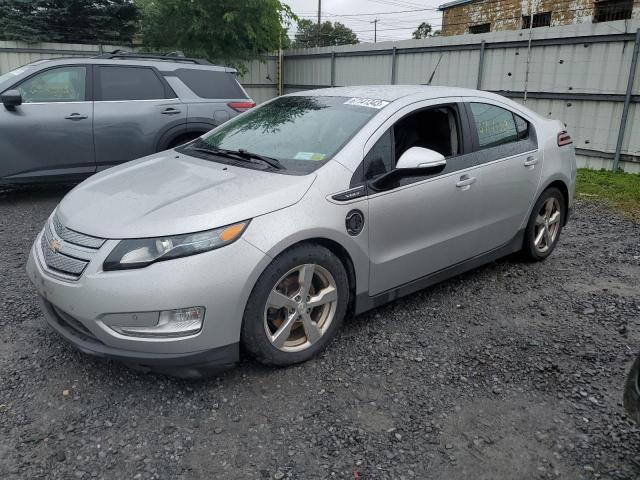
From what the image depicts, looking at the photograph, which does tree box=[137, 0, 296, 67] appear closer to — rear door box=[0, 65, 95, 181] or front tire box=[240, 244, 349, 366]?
rear door box=[0, 65, 95, 181]

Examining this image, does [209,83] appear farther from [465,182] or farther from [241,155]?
[465,182]

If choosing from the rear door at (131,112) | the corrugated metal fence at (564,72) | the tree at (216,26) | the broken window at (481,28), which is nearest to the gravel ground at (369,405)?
the rear door at (131,112)

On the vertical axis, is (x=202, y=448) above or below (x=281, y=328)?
below

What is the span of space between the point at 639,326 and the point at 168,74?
246 inches

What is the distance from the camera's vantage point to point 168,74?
7.43 metres

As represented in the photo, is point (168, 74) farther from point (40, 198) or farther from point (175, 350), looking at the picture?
point (175, 350)

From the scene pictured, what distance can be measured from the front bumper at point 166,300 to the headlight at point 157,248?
0.10 ft

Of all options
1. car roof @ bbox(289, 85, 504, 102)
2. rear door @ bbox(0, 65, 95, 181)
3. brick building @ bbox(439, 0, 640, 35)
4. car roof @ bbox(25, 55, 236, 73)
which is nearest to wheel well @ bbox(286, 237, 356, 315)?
car roof @ bbox(289, 85, 504, 102)

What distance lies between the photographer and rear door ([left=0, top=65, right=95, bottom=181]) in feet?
21.2

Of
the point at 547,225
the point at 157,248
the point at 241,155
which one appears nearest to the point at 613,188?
the point at 547,225

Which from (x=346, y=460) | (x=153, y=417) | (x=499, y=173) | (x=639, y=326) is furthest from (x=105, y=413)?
(x=639, y=326)

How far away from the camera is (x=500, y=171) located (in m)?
4.25

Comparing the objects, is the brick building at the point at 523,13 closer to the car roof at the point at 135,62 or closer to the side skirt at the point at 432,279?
the car roof at the point at 135,62

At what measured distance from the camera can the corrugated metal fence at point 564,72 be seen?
8656 mm
